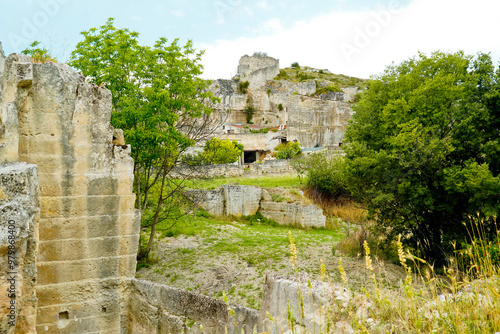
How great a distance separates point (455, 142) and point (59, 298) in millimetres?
9632

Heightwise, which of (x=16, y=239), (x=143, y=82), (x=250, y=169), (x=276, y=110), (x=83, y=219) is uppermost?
(x=276, y=110)

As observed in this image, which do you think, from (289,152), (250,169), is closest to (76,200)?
(250,169)

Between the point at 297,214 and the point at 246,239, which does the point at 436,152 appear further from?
the point at 297,214

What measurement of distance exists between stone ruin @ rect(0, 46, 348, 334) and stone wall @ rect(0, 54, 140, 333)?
11 mm

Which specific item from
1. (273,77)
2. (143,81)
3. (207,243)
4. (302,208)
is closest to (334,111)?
(273,77)

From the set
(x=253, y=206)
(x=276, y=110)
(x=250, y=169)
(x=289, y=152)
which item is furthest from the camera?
(x=276, y=110)

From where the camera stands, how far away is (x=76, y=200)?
4723 millimetres

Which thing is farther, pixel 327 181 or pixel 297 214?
pixel 327 181

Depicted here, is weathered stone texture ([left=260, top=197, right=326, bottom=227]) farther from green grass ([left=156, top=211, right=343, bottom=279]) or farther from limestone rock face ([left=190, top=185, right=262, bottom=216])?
limestone rock face ([left=190, top=185, right=262, bottom=216])

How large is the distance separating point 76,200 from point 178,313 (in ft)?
6.44

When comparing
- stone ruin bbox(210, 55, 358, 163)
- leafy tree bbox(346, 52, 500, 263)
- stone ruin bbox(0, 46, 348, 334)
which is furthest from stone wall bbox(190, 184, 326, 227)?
stone ruin bbox(210, 55, 358, 163)

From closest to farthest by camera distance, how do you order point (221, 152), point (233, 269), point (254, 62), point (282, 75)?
point (233, 269)
point (221, 152)
point (282, 75)
point (254, 62)

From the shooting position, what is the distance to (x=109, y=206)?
4906 mm

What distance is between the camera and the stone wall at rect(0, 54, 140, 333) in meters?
4.58
